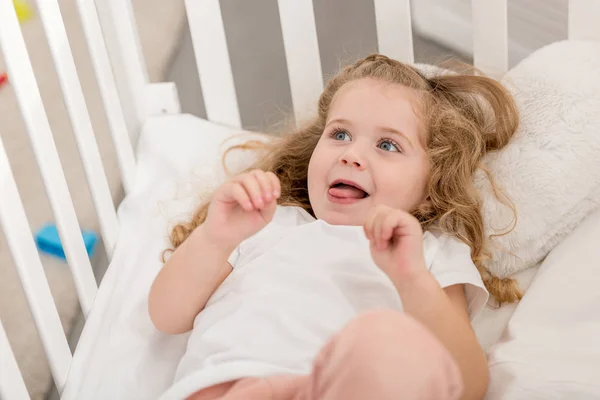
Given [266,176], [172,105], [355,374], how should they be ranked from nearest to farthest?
[355,374], [266,176], [172,105]

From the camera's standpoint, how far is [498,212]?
102 cm

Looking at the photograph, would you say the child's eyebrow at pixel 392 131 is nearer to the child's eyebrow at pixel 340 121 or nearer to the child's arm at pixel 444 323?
the child's eyebrow at pixel 340 121

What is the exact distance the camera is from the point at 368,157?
961 mm

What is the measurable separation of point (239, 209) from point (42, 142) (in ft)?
1.00

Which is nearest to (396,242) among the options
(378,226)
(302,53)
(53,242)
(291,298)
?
(378,226)

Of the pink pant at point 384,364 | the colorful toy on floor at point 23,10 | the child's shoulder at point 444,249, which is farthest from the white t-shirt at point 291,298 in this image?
the colorful toy on floor at point 23,10

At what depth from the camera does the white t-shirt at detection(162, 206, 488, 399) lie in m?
0.85

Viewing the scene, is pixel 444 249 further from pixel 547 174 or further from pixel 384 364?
pixel 384 364

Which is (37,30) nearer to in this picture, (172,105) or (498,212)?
(172,105)

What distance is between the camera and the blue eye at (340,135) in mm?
1008

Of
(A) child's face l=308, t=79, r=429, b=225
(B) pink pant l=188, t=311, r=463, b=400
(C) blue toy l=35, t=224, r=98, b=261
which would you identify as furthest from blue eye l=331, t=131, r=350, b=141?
(C) blue toy l=35, t=224, r=98, b=261

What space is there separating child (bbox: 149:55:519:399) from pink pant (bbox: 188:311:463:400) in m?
0.17

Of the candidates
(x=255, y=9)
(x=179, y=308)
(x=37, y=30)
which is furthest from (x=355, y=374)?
(x=37, y=30)

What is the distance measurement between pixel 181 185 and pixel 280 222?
9.4 inches
